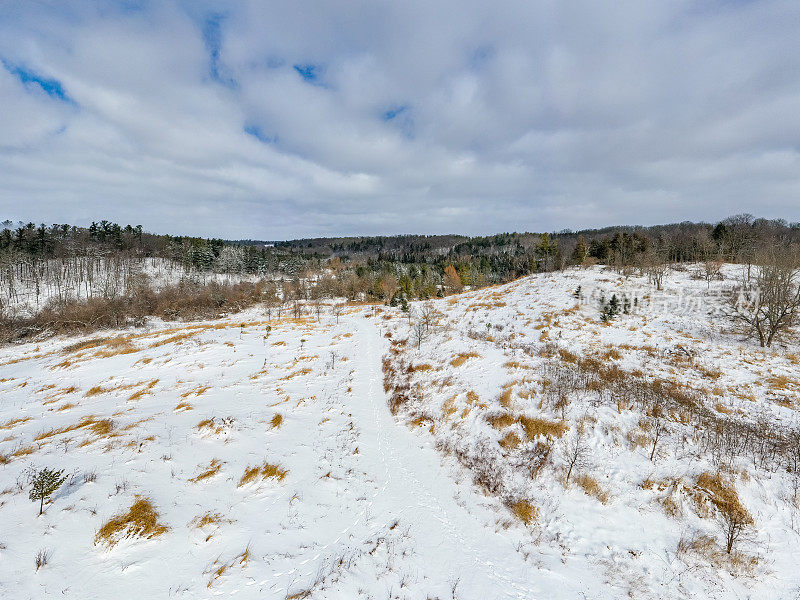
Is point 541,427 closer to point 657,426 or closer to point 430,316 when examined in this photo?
point 657,426

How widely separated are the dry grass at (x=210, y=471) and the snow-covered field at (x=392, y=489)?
0.30ft

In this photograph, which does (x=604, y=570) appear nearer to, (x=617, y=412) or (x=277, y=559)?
(x=617, y=412)

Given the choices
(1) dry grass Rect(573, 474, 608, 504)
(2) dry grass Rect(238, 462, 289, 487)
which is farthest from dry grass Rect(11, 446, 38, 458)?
(1) dry grass Rect(573, 474, 608, 504)

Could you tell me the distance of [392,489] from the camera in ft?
28.7

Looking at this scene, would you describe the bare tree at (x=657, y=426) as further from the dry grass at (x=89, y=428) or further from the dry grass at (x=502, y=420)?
the dry grass at (x=89, y=428)

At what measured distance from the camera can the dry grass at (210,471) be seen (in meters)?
7.94

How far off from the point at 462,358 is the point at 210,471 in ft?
42.8

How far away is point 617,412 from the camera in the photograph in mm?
10562

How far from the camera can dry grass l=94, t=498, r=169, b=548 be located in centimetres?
564

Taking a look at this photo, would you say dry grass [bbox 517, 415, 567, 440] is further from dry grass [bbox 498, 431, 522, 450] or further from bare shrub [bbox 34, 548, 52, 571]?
bare shrub [bbox 34, 548, 52, 571]

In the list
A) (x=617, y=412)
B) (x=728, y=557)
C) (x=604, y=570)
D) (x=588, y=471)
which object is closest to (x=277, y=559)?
(x=604, y=570)

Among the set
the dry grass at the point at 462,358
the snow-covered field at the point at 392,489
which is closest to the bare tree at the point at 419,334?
the dry grass at the point at 462,358

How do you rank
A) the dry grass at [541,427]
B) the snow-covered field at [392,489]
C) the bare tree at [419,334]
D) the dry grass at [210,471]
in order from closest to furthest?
the snow-covered field at [392,489] < the dry grass at [210,471] < the dry grass at [541,427] < the bare tree at [419,334]

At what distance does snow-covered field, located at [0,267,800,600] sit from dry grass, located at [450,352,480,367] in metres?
0.14
